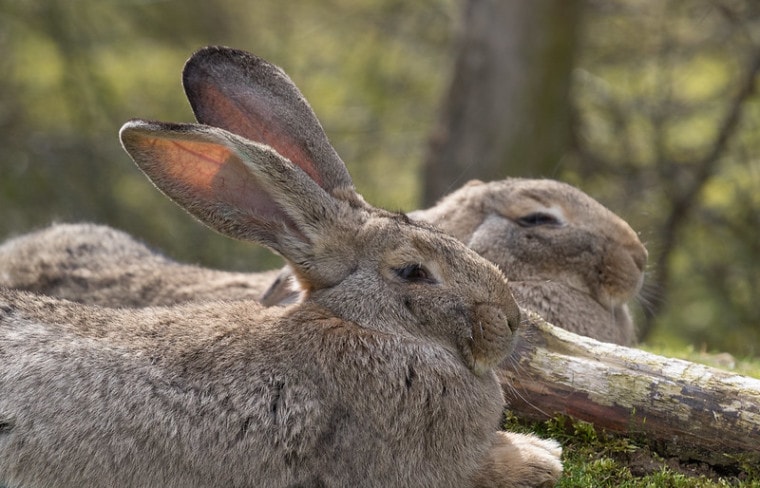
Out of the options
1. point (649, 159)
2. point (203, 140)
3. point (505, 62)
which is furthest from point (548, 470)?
point (649, 159)

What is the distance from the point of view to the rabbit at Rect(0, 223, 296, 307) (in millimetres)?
7023

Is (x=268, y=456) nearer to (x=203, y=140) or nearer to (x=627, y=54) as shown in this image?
(x=203, y=140)

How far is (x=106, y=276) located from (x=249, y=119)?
7.38ft

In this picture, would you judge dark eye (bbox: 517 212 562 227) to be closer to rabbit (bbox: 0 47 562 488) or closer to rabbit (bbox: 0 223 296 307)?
rabbit (bbox: 0 223 296 307)

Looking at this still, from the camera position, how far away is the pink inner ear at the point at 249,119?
5.44 metres

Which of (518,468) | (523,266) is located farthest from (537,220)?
(518,468)

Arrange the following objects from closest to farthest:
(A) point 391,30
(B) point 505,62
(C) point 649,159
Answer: (B) point 505,62, (C) point 649,159, (A) point 391,30

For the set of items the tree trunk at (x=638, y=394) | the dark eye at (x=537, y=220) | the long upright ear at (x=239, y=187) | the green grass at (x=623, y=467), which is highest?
the long upright ear at (x=239, y=187)

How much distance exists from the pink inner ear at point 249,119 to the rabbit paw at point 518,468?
1.85 m

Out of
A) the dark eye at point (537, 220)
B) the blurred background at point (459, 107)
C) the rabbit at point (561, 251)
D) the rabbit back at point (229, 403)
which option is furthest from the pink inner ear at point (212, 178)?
the blurred background at point (459, 107)

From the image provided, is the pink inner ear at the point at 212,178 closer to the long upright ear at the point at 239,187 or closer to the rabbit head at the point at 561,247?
the long upright ear at the point at 239,187

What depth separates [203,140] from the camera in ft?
14.9

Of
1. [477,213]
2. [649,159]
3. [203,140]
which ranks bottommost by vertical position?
[649,159]

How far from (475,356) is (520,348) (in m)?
0.70
